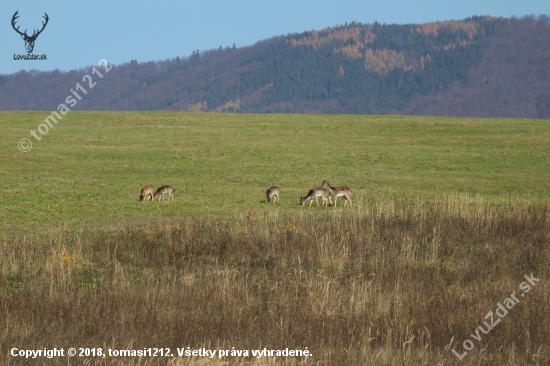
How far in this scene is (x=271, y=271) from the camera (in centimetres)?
1995

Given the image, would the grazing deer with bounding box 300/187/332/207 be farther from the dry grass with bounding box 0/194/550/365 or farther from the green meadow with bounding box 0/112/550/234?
the dry grass with bounding box 0/194/550/365

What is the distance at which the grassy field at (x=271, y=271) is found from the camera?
48.0 feet

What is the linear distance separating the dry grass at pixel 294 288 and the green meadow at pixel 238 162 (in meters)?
6.26

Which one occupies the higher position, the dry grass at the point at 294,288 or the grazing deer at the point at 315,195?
the grazing deer at the point at 315,195

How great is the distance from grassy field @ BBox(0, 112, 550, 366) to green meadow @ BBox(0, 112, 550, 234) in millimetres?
326

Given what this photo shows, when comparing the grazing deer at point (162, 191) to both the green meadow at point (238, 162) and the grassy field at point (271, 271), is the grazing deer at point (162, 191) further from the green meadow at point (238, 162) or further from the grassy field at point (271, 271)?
Result: the green meadow at point (238, 162)

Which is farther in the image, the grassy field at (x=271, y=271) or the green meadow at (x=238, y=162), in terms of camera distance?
the green meadow at (x=238, y=162)

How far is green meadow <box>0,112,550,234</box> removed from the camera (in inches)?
1337

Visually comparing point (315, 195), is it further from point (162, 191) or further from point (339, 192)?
point (162, 191)

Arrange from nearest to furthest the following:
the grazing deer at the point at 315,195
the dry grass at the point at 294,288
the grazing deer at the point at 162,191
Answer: the dry grass at the point at 294,288, the grazing deer at the point at 315,195, the grazing deer at the point at 162,191

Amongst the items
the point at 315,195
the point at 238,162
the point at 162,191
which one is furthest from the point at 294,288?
the point at 238,162

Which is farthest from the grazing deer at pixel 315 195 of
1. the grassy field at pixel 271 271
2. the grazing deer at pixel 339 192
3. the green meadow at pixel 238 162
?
the grassy field at pixel 271 271

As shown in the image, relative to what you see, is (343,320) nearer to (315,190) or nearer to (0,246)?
(0,246)

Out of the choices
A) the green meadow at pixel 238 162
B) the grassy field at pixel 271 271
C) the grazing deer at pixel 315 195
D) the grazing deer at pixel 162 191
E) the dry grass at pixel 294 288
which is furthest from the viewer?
the grazing deer at pixel 162 191
